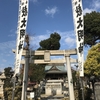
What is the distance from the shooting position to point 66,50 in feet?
53.5

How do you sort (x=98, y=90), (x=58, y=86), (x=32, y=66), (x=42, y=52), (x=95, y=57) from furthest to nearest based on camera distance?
(x=32, y=66), (x=58, y=86), (x=95, y=57), (x=42, y=52), (x=98, y=90)

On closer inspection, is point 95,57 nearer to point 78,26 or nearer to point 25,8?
point 78,26

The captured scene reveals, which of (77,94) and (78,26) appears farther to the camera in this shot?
(77,94)

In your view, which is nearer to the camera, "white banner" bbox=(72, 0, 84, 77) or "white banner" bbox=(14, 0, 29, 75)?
"white banner" bbox=(72, 0, 84, 77)

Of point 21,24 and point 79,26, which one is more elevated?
point 21,24

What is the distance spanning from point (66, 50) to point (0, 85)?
20.2 metres

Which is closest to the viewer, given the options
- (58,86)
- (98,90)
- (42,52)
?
(98,90)

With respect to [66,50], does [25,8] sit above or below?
above

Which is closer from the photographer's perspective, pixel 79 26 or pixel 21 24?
pixel 79 26

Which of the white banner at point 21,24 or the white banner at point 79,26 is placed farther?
the white banner at point 21,24

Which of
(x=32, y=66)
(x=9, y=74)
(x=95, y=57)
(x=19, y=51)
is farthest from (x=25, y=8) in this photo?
(x=9, y=74)

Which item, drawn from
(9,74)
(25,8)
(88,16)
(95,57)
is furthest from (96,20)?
(9,74)

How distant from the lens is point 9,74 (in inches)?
2024

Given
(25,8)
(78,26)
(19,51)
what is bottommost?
(19,51)
